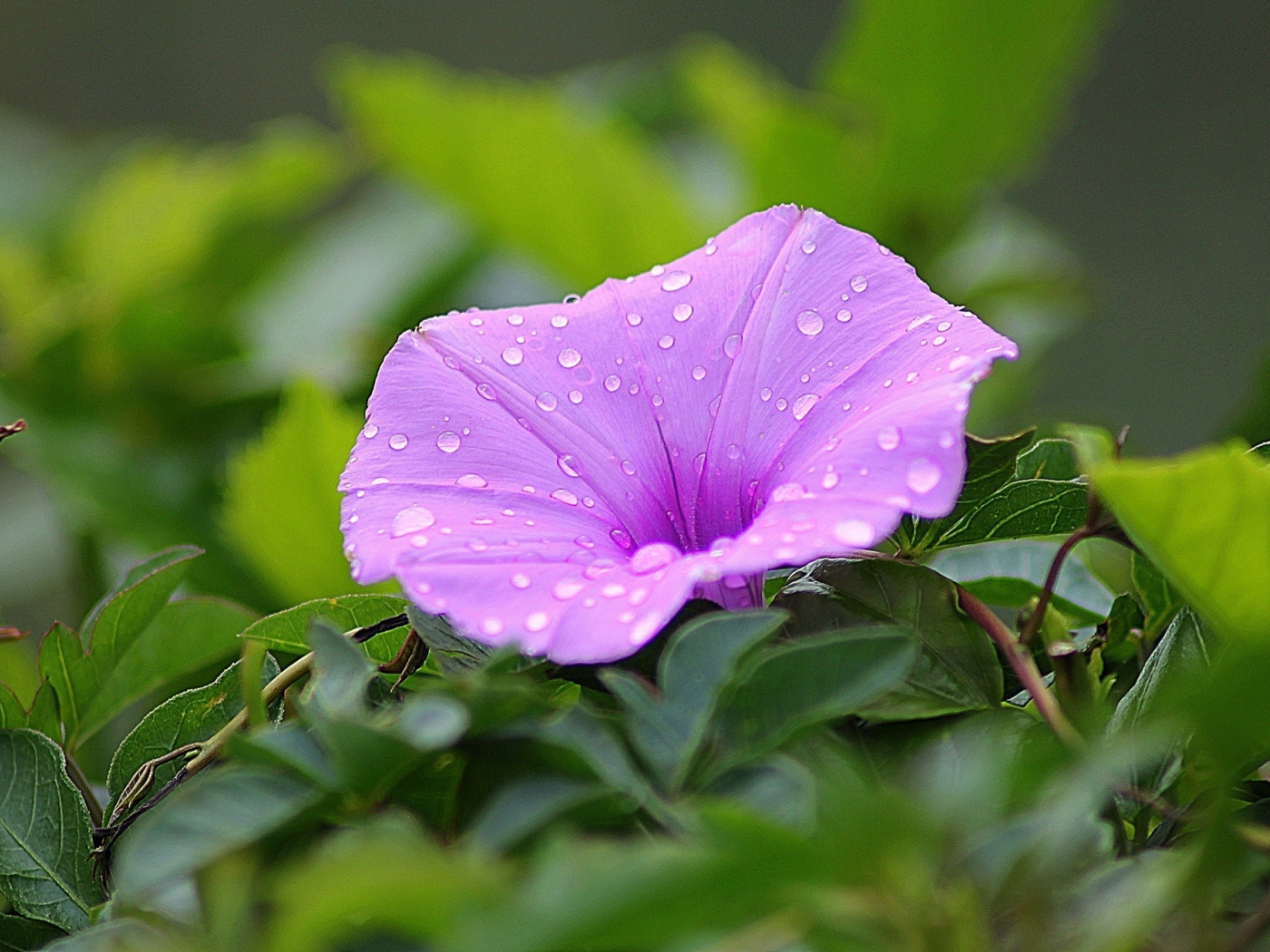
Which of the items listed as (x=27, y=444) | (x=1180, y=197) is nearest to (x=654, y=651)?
(x=27, y=444)

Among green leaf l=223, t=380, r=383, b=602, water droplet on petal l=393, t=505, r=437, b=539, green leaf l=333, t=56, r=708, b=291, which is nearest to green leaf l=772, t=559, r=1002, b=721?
water droplet on petal l=393, t=505, r=437, b=539

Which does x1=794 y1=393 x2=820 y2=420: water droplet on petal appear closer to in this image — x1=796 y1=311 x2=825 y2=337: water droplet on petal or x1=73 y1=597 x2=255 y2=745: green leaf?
x1=796 y1=311 x2=825 y2=337: water droplet on petal

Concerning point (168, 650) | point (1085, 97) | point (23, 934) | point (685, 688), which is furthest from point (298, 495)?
point (1085, 97)

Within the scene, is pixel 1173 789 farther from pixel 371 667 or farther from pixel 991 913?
pixel 371 667

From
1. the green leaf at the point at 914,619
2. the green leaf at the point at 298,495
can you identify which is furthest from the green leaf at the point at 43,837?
the green leaf at the point at 298,495

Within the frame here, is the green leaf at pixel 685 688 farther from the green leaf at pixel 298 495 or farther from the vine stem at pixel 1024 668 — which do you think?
the green leaf at pixel 298 495

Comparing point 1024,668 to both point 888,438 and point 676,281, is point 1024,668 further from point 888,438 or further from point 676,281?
point 676,281

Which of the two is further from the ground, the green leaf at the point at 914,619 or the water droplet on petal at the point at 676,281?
the water droplet on petal at the point at 676,281
